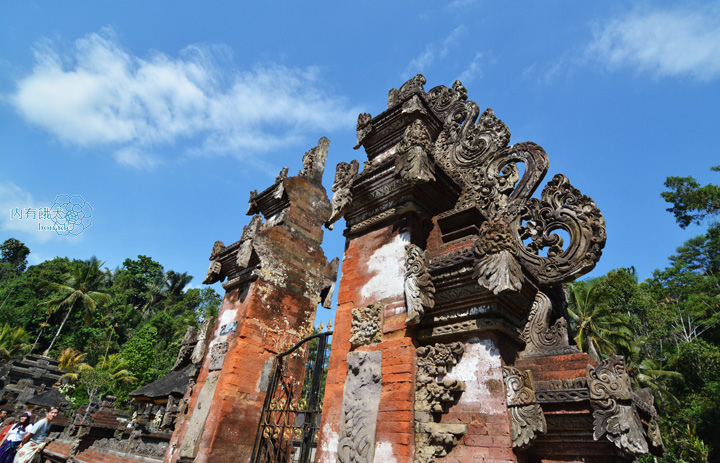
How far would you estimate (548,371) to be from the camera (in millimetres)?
3455

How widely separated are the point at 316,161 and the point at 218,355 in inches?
194

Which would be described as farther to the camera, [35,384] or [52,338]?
[52,338]

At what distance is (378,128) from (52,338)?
50425 millimetres

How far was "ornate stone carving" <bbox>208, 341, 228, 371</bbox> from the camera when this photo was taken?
6504mm

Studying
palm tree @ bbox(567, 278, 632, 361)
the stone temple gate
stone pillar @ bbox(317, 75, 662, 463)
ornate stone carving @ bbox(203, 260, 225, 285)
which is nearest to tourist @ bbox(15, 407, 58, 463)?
the stone temple gate

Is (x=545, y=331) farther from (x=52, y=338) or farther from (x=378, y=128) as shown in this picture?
(x=52, y=338)

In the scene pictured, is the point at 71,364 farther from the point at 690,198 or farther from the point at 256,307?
the point at 690,198

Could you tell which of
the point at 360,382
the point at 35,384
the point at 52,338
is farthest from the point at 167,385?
the point at 52,338

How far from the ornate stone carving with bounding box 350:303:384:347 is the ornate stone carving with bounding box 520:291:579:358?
146 centimetres

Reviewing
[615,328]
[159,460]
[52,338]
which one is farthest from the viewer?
[52,338]

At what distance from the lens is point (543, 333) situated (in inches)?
150

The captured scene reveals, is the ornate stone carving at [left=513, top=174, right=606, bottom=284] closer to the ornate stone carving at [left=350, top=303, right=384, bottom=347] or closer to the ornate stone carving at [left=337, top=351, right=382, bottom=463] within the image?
the ornate stone carving at [left=350, top=303, right=384, bottom=347]

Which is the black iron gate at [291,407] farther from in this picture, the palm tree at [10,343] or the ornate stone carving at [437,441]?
the palm tree at [10,343]

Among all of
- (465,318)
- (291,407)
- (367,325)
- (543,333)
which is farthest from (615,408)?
(291,407)
